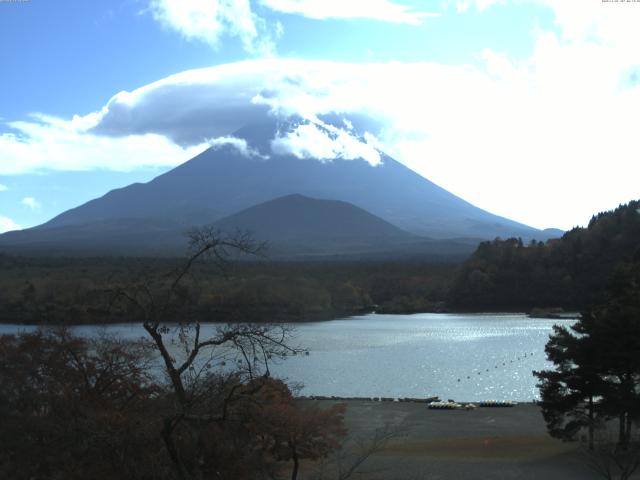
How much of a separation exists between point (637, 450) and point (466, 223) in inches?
6324

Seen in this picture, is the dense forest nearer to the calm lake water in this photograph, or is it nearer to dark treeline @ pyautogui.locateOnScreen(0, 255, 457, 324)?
dark treeline @ pyautogui.locateOnScreen(0, 255, 457, 324)

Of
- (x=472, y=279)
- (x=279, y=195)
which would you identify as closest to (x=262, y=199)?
(x=279, y=195)

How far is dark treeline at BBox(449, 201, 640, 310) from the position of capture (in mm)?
66875

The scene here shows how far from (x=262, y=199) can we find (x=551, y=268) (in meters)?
115

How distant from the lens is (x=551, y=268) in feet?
227

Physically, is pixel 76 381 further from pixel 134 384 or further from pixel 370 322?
pixel 370 322

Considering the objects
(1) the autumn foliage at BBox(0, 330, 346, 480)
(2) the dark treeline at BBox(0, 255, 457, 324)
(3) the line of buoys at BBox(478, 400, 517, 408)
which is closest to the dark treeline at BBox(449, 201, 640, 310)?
(2) the dark treeline at BBox(0, 255, 457, 324)

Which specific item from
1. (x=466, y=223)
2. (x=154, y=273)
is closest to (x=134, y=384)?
(x=154, y=273)

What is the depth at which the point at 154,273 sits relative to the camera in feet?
19.5

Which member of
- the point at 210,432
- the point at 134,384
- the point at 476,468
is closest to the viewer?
the point at 210,432

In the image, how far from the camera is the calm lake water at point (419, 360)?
1029 inches

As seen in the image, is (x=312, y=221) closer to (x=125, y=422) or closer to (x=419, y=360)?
(x=419, y=360)

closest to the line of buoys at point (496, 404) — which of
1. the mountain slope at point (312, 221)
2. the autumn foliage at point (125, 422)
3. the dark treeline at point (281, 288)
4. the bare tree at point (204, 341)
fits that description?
the autumn foliage at point (125, 422)

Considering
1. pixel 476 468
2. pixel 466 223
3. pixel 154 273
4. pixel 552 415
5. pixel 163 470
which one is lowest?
pixel 476 468
